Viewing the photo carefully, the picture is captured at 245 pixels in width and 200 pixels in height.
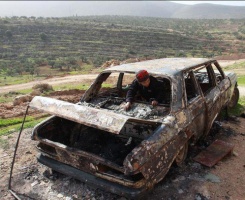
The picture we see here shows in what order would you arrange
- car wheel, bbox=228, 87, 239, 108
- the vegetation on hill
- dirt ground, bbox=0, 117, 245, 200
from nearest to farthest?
dirt ground, bbox=0, 117, 245, 200 < car wheel, bbox=228, 87, 239, 108 < the vegetation on hill

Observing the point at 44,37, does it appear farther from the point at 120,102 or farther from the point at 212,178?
the point at 212,178

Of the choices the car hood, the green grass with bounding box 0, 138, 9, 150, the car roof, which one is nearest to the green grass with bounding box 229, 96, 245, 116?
the car roof

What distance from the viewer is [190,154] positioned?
220 inches

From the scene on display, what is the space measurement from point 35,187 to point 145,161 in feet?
6.54

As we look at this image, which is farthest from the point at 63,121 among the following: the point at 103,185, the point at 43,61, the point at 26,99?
the point at 43,61

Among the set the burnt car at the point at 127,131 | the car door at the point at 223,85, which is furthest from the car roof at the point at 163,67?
the car door at the point at 223,85

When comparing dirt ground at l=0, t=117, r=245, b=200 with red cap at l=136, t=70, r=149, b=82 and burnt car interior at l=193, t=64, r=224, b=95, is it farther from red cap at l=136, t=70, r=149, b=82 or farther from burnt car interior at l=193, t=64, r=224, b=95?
red cap at l=136, t=70, r=149, b=82

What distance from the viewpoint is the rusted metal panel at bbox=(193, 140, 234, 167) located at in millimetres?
5180

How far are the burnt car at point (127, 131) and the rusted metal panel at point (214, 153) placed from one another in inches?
14.1

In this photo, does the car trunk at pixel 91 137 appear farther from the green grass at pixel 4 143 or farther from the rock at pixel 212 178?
the green grass at pixel 4 143

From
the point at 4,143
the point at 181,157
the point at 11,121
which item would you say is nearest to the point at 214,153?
the point at 181,157

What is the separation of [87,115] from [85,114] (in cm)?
4

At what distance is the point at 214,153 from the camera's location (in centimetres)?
543

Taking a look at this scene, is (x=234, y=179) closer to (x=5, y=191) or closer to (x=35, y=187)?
(x=35, y=187)
